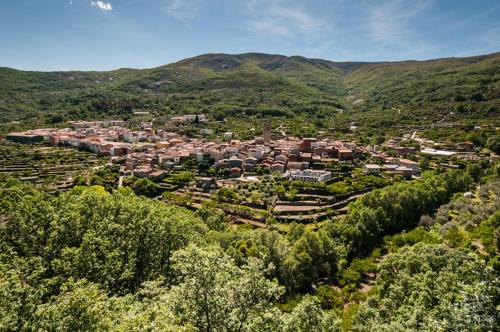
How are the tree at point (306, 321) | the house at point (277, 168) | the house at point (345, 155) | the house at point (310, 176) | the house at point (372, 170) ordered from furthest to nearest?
1. the house at point (345, 155)
2. the house at point (277, 168)
3. the house at point (372, 170)
4. the house at point (310, 176)
5. the tree at point (306, 321)

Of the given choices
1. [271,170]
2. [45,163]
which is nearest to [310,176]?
[271,170]

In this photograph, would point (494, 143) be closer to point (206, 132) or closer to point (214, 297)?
point (206, 132)

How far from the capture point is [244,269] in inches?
669

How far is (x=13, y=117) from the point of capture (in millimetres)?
129250

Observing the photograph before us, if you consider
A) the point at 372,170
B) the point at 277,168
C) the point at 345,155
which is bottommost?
the point at 277,168

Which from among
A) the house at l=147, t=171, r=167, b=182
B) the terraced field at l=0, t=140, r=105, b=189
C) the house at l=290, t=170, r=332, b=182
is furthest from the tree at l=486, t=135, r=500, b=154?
the terraced field at l=0, t=140, r=105, b=189

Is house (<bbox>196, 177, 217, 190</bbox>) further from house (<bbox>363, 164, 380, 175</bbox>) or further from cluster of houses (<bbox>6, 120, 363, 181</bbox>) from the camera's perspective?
house (<bbox>363, 164, 380, 175</bbox>)

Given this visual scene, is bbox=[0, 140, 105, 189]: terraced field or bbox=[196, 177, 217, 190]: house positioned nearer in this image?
bbox=[196, 177, 217, 190]: house

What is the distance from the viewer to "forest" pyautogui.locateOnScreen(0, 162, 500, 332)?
10.1 metres

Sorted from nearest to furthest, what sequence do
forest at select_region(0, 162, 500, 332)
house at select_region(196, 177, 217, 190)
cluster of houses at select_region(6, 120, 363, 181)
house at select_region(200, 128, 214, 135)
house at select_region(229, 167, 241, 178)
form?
1. forest at select_region(0, 162, 500, 332)
2. house at select_region(196, 177, 217, 190)
3. house at select_region(229, 167, 241, 178)
4. cluster of houses at select_region(6, 120, 363, 181)
5. house at select_region(200, 128, 214, 135)

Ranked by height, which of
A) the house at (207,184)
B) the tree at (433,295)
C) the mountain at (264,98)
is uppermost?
the mountain at (264,98)

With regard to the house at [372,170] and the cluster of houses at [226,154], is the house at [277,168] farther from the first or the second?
the house at [372,170]

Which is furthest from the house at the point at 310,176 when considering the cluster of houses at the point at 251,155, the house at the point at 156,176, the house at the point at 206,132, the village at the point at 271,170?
the house at the point at 206,132

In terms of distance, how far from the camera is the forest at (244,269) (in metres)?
10.1
